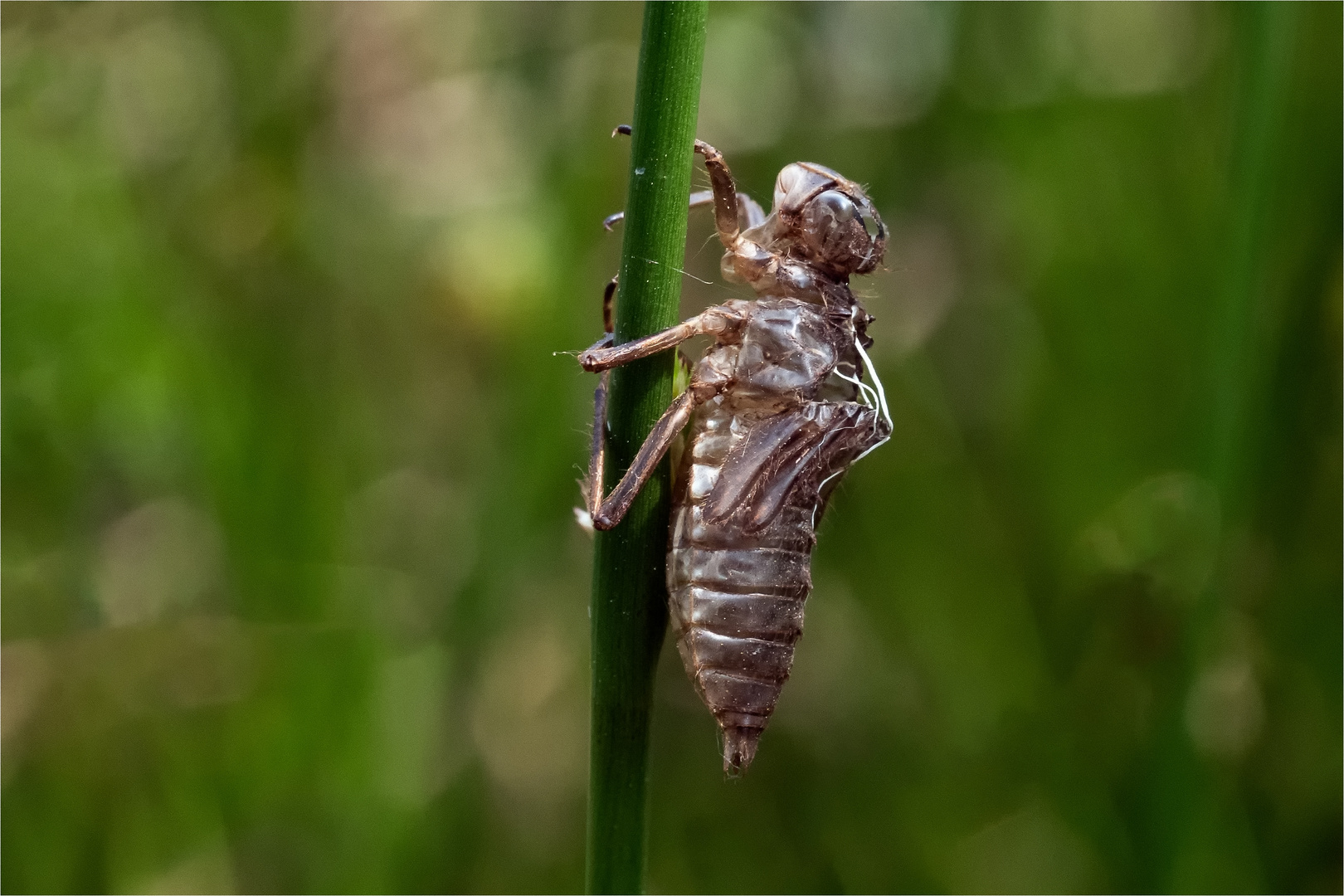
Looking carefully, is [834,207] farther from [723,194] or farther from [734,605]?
[734,605]

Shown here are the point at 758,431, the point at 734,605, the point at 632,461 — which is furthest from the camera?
the point at 758,431

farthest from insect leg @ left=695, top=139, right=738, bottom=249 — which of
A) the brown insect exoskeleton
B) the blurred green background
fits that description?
the blurred green background

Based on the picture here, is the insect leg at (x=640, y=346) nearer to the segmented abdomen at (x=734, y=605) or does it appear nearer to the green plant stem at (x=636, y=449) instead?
the green plant stem at (x=636, y=449)

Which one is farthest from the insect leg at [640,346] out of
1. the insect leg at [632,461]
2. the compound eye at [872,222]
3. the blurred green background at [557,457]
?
the blurred green background at [557,457]

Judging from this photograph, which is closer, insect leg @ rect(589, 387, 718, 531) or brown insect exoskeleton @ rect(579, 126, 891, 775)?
insect leg @ rect(589, 387, 718, 531)

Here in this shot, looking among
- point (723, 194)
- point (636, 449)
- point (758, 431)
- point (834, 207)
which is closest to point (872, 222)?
point (834, 207)

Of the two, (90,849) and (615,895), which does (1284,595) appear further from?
Result: (90,849)

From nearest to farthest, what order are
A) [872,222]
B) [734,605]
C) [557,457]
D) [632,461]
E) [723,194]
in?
1. [632,461]
2. [734,605]
3. [723,194]
4. [872,222]
5. [557,457]

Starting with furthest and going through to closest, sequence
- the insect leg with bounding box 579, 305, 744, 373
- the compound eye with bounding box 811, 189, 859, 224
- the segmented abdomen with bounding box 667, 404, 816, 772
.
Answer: the compound eye with bounding box 811, 189, 859, 224
the segmented abdomen with bounding box 667, 404, 816, 772
the insect leg with bounding box 579, 305, 744, 373

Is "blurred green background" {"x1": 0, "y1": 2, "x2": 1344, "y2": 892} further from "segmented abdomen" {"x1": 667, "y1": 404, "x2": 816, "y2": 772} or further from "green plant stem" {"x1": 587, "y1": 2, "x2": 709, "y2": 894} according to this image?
"green plant stem" {"x1": 587, "y1": 2, "x2": 709, "y2": 894}
